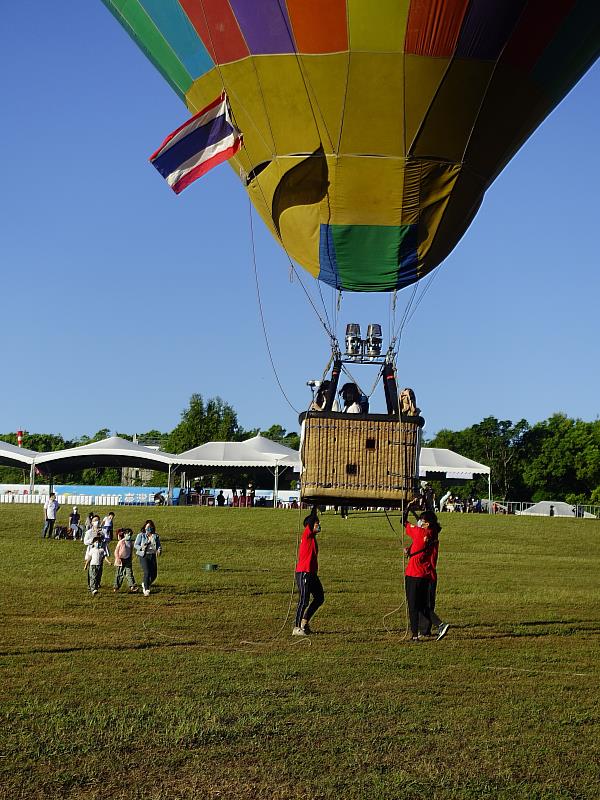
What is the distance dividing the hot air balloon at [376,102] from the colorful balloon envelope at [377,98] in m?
0.01

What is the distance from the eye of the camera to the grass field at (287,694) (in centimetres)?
616

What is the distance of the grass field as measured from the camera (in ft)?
20.2

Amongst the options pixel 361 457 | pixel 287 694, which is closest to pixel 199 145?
pixel 361 457

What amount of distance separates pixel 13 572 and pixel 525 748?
14.0m

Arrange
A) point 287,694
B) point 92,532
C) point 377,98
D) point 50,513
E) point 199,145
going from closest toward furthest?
point 287,694
point 377,98
point 199,145
point 92,532
point 50,513

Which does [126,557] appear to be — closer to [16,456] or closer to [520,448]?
[16,456]

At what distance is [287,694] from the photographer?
27.7 feet

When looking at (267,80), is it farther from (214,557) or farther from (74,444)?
(74,444)

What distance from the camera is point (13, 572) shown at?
63.0ft

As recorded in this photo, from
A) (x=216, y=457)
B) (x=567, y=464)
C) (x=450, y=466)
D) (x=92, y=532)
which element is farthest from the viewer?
(x=567, y=464)

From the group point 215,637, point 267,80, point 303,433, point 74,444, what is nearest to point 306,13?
point 267,80

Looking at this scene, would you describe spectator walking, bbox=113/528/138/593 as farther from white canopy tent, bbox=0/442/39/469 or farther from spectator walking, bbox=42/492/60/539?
white canopy tent, bbox=0/442/39/469

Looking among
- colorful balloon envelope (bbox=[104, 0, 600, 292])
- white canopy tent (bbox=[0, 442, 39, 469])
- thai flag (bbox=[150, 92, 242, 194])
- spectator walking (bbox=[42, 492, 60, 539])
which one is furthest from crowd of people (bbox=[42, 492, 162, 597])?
white canopy tent (bbox=[0, 442, 39, 469])

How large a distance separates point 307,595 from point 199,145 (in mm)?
5185
